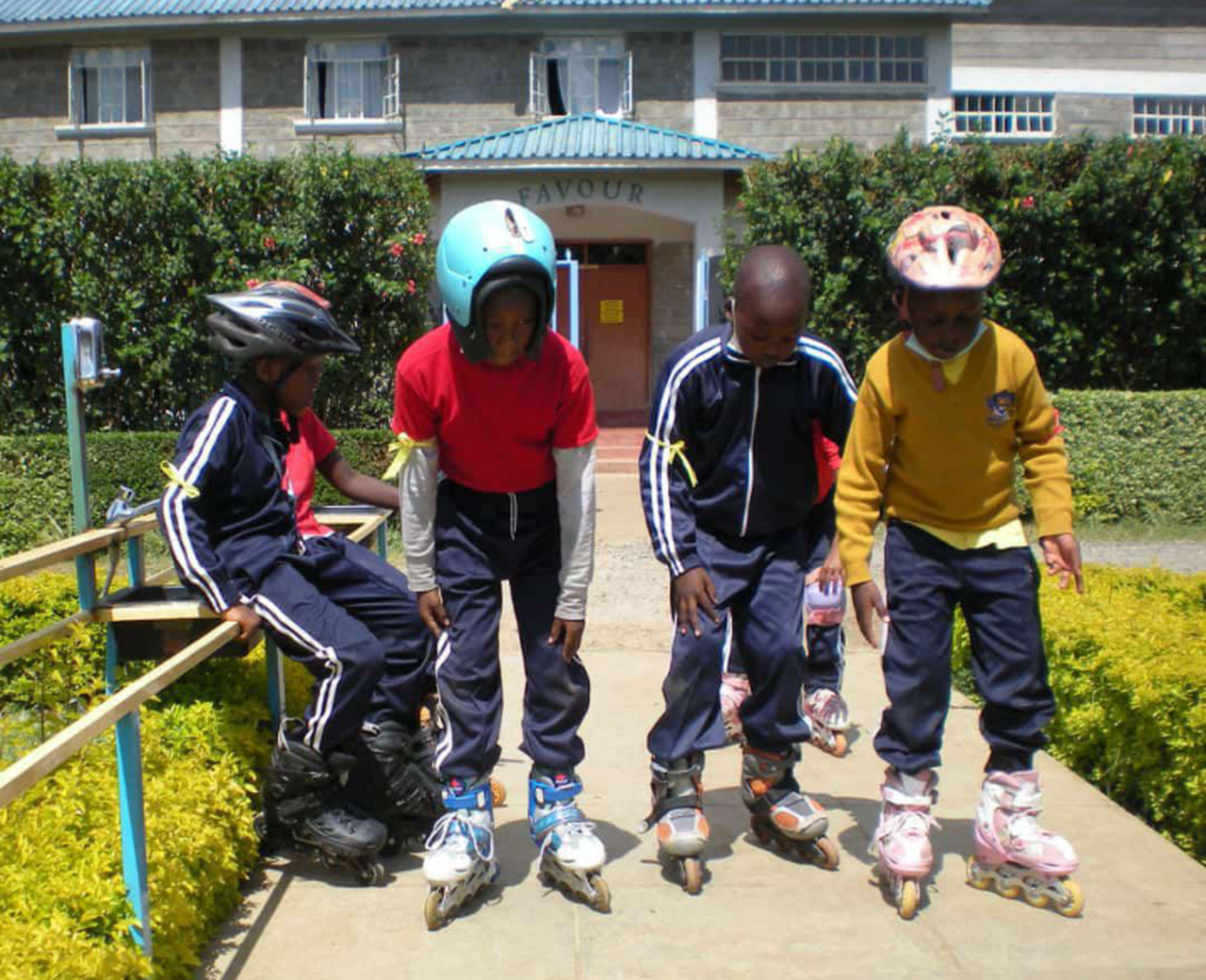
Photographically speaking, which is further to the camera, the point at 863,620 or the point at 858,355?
the point at 858,355

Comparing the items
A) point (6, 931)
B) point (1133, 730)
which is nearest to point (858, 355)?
point (1133, 730)

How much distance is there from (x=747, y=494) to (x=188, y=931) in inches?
76.3

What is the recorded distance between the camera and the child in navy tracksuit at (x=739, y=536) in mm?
3680

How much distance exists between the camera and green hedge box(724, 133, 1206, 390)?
12016mm

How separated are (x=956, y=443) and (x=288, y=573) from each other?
1.99m

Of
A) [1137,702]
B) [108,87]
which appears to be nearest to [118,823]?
[1137,702]

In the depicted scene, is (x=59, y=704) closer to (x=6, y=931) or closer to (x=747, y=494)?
(x=6, y=931)

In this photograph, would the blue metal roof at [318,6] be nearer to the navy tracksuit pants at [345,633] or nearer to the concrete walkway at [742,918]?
the navy tracksuit pants at [345,633]

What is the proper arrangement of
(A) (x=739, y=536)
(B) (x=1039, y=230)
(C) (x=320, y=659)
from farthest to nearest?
(B) (x=1039, y=230) → (A) (x=739, y=536) → (C) (x=320, y=659)

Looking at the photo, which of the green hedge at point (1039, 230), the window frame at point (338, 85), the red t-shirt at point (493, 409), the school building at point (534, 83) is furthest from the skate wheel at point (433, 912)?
the window frame at point (338, 85)

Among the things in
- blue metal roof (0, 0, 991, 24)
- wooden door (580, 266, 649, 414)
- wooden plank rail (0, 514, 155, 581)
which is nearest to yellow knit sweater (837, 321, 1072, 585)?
wooden plank rail (0, 514, 155, 581)

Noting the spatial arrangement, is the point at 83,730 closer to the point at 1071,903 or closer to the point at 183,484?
the point at 183,484

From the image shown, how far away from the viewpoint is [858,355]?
12.1m

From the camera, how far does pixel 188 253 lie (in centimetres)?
1135
